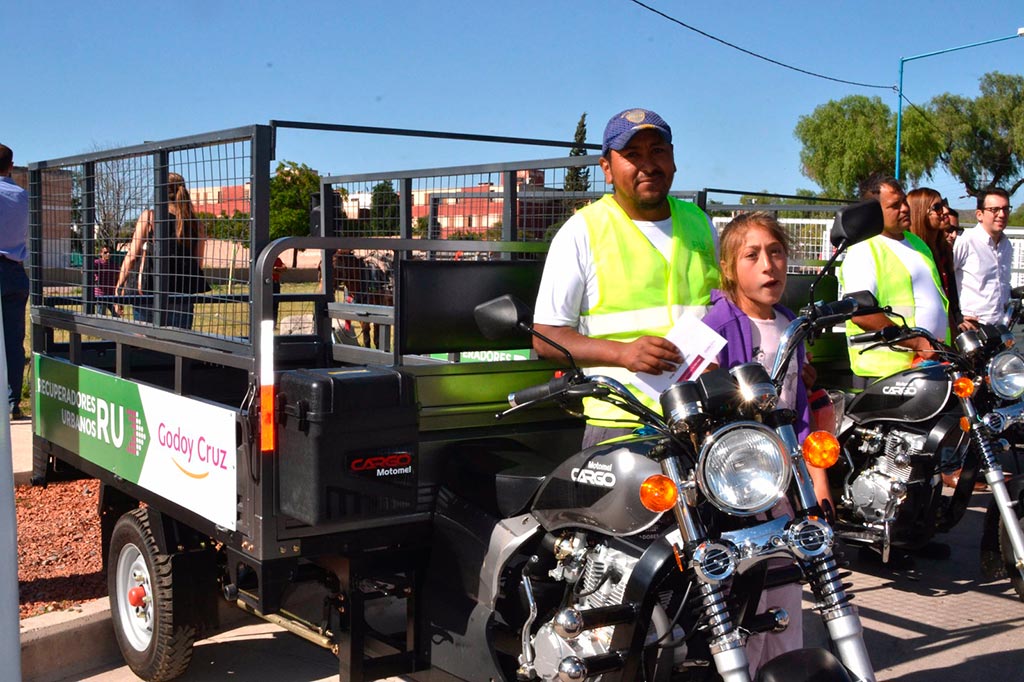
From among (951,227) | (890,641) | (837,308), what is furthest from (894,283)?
(951,227)

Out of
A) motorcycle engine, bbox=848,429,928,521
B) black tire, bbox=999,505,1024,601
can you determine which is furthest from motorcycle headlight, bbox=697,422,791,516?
motorcycle engine, bbox=848,429,928,521

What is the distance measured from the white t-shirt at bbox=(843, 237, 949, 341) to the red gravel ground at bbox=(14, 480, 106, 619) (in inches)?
161

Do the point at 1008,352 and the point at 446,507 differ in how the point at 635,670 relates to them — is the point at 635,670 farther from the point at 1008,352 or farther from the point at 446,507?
the point at 1008,352

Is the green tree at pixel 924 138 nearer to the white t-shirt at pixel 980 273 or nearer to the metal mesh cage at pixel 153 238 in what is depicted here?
the white t-shirt at pixel 980 273

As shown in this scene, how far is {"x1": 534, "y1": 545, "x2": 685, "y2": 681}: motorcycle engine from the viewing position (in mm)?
2819

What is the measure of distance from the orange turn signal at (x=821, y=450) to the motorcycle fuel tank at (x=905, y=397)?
300 centimetres

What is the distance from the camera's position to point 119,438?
14.2 feet

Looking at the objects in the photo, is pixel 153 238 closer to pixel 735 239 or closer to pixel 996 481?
pixel 735 239

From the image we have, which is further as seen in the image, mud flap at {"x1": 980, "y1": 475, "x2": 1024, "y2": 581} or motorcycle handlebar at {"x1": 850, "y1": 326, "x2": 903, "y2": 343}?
mud flap at {"x1": 980, "y1": 475, "x2": 1024, "y2": 581}

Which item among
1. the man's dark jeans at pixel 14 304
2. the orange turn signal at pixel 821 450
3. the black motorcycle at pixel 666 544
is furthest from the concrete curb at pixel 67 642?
the orange turn signal at pixel 821 450

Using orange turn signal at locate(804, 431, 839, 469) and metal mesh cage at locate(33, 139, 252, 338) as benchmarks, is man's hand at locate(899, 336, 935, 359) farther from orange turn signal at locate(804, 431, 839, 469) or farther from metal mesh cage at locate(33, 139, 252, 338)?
metal mesh cage at locate(33, 139, 252, 338)

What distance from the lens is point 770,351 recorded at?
321cm

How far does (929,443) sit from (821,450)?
305 cm

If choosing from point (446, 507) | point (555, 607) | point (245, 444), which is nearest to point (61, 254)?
point (245, 444)
